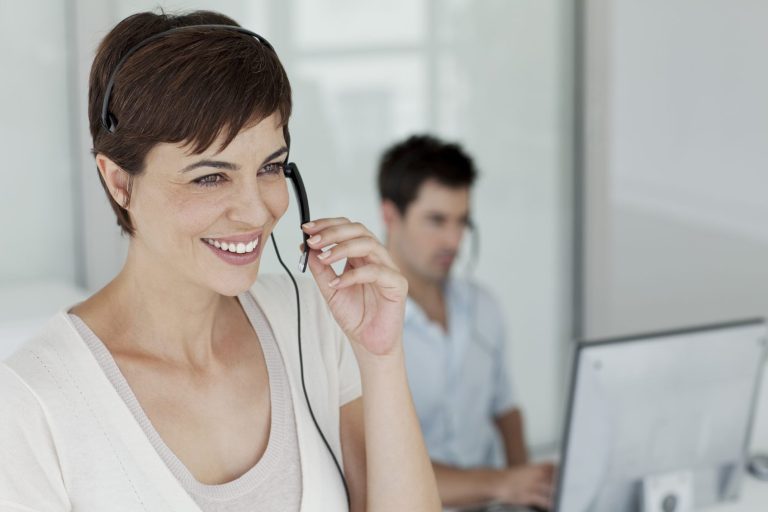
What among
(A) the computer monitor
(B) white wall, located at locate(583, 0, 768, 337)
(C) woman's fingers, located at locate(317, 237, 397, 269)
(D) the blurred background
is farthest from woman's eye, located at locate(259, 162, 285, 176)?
(B) white wall, located at locate(583, 0, 768, 337)

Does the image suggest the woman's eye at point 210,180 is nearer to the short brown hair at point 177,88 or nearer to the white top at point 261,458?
the short brown hair at point 177,88

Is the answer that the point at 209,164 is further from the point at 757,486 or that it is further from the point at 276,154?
the point at 757,486

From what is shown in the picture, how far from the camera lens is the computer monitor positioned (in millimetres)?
1959

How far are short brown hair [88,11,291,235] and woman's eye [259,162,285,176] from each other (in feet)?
0.27

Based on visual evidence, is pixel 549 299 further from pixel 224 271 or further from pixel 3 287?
pixel 224 271

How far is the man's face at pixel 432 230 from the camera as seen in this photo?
9.55 feet

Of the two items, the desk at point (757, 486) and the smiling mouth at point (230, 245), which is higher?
the smiling mouth at point (230, 245)

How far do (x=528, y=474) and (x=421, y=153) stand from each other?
1001 mm

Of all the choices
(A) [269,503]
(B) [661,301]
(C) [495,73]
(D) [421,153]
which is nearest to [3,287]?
(D) [421,153]

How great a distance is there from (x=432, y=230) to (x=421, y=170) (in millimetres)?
174

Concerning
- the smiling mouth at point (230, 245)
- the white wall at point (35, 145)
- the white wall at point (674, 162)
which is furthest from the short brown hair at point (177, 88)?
the white wall at point (674, 162)

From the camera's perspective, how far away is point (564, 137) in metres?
3.72

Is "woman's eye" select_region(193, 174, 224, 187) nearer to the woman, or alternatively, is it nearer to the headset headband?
the woman

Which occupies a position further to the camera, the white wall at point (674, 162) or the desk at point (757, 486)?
the white wall at point (674, 162)
